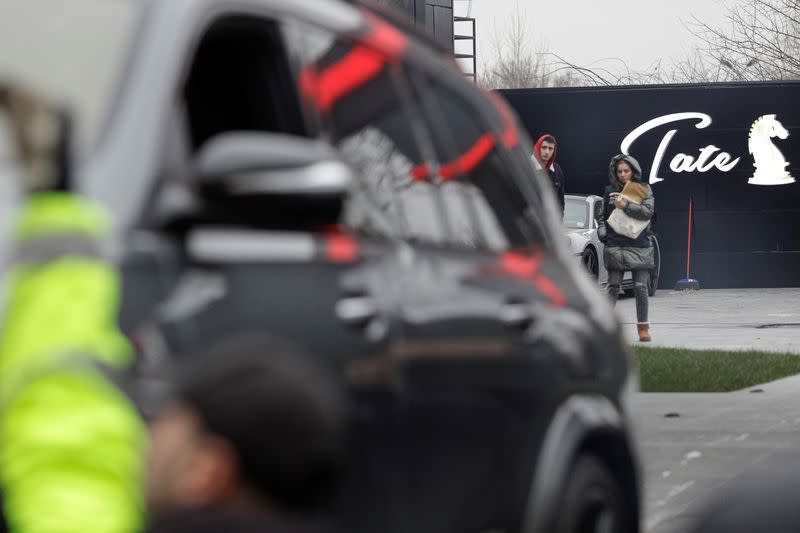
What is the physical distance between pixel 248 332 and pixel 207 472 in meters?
0.57

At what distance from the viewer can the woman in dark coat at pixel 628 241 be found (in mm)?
15695

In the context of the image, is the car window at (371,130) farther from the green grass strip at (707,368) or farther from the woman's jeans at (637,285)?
the woman's jeans at (637,285)

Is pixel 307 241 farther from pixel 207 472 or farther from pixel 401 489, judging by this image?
pixel 207 472

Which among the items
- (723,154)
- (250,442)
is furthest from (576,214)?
(250,442)

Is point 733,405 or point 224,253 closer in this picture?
point 224,253

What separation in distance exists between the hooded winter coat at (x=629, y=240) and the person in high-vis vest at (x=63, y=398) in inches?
543

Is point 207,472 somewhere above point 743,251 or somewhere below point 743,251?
above

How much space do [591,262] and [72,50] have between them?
73.9 ft

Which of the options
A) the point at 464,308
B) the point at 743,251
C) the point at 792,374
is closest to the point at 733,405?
the point at 792,374

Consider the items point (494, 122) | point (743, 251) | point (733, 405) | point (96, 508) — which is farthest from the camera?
point (743, 251)

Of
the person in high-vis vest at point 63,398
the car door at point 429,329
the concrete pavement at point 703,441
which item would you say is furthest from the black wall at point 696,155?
the person in high-vis vest at point 63,398

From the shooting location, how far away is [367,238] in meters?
3.34

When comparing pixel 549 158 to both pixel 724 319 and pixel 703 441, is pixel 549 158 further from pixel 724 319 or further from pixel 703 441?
pixel 703 441

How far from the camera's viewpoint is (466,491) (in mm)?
3514
